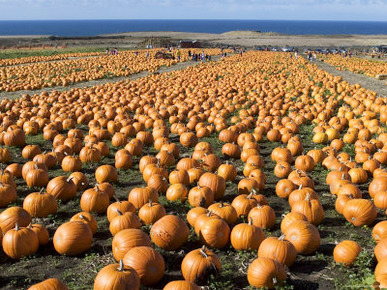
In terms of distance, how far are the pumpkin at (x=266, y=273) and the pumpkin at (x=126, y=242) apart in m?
1.67

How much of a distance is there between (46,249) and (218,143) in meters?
7.03

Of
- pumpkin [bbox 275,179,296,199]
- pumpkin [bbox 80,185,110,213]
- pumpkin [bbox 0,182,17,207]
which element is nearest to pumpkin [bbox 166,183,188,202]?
pumpkin [bbox 80,185,110,213]

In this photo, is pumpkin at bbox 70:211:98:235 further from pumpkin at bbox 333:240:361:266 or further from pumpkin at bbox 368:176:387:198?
pumpkin at bbox 368:176:387:198

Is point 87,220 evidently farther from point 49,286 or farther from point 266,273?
point 266,273

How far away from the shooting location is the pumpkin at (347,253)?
5.39 meters

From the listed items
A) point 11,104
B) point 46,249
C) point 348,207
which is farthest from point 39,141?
point 348,207

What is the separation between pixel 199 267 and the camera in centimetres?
503

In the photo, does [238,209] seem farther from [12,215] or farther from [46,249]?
[12,215]

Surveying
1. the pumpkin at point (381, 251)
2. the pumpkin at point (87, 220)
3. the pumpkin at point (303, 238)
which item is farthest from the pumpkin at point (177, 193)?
the pumpkin at point (381, 251)

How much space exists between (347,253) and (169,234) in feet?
8.76

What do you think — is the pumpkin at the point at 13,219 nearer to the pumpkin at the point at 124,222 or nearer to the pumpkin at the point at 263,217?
the pumpkin at the point at 124,222

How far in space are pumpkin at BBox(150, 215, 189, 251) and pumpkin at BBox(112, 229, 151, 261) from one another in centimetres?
31

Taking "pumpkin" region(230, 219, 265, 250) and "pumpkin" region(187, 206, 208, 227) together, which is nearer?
"pumpkin" region(230, 219, 265, 250)

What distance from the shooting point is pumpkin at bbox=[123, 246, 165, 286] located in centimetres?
A: 502
